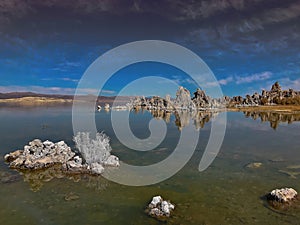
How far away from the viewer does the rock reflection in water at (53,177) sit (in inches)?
513

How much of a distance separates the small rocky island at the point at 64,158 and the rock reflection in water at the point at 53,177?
0.49 meters

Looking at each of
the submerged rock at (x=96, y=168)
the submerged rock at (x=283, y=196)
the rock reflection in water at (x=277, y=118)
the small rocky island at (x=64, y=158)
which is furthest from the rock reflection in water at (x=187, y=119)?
the submerged rock at (x=283, y=196)

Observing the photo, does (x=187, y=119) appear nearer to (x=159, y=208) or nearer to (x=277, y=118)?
(x=277, y=118)

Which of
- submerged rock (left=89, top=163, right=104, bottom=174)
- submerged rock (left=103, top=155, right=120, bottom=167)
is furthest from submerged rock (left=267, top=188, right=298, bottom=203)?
submerged rock (left=103, top=155, right=120, bottom=167)

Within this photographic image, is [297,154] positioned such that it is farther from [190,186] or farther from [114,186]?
[114,186]

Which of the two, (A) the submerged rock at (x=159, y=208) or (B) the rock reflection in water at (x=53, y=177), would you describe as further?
(B) the rock reflection in water at (x=53, y=177)

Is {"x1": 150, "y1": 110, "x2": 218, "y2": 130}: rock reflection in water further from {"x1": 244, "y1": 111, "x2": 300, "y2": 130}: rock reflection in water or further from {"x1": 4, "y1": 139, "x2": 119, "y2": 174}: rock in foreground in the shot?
{"x1": 4, "y1": 139, "x2": 119, "y2": 174}: rock in foreground

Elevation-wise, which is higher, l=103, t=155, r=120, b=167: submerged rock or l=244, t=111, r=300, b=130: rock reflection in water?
l=244, t=111, r=300, b=130: rock reflection in water

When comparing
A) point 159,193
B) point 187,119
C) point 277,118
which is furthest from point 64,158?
point 277,118

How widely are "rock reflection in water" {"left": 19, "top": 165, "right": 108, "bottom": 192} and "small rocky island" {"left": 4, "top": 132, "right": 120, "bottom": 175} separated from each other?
1.62 feet

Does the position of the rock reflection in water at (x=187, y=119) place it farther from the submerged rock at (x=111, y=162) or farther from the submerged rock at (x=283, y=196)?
the submerged rock at (x=283, y=196)

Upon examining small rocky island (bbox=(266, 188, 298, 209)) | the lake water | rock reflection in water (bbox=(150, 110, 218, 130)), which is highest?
rock reflection in water (bbox=(150, 110, 218, 130))

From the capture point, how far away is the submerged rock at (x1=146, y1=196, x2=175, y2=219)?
380 inches

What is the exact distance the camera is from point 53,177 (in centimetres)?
1434
